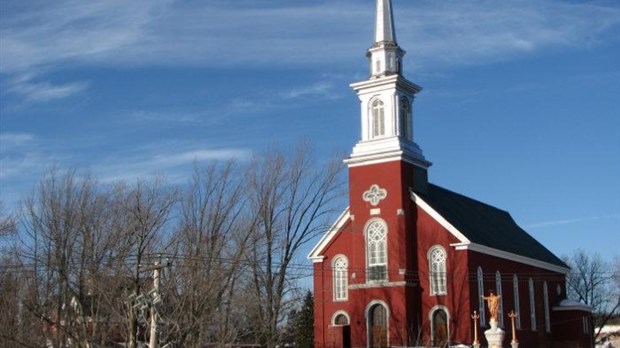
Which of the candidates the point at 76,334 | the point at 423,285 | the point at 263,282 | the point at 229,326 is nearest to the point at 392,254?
the point at 423,285

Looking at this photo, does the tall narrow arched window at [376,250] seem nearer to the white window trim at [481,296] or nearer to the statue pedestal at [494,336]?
the white window trim at [481,296]

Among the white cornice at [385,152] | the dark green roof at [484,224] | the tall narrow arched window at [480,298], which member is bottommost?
the tall narrow arched window at [480,298]

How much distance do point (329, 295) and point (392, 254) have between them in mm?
5274

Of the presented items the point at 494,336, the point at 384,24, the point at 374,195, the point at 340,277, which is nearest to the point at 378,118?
the point at 374,195

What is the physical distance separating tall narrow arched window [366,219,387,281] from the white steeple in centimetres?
374

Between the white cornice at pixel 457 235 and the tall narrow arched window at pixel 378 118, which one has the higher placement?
the tall narrow arched window at pixel 378 118

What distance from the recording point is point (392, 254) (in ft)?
168

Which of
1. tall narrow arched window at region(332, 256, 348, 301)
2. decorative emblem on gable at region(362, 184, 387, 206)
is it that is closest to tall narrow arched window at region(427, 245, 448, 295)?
decorative emblem on gable at region(362, 184, 387, 206)

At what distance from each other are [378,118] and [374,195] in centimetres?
452

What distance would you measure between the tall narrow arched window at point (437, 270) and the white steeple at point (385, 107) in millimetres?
5386

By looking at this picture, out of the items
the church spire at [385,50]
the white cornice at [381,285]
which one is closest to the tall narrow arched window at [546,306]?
the white cornice at [381,285]

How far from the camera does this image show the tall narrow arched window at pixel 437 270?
50.8 meters

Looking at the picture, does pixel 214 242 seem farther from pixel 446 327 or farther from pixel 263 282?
pixel 446 327

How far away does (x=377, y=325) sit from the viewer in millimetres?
51625
